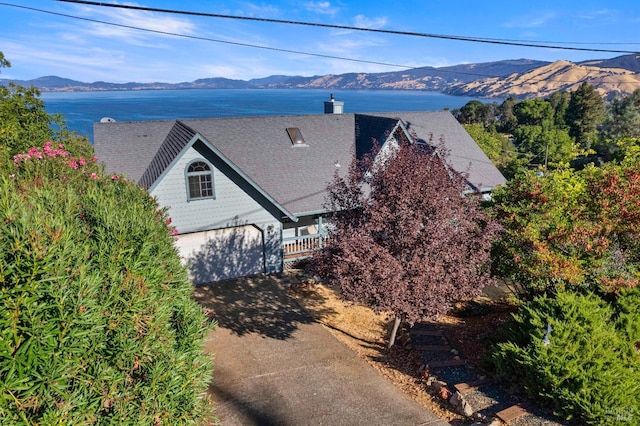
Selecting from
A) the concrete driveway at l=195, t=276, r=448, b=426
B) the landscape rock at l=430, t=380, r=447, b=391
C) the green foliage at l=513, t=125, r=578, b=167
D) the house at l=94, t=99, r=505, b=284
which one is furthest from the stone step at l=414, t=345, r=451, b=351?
the green foliage at l=513, t=125, r=578, b=167

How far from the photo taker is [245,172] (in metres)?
19.0

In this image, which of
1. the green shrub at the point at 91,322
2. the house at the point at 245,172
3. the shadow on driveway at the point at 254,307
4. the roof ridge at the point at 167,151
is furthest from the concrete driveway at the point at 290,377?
the roof ridge at the point at 167,151

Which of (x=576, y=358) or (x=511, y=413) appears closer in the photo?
(x=511, y=413)

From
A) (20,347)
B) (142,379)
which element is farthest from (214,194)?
(20,347)

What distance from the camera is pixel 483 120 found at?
332 feet

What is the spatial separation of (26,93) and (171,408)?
3623 cm

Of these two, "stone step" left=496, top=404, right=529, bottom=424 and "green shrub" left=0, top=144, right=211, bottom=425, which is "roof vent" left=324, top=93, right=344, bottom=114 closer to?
"green shrub" left=0, top=144, right=211, bottom=425

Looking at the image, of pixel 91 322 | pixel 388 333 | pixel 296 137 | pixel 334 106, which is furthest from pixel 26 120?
pixel 91 322

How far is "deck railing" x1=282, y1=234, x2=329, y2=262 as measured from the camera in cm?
1939

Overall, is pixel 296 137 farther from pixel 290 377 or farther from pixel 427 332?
pixel 290 377

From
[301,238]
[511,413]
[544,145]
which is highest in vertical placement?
[544,145]

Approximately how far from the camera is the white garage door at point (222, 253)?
56.4 ft

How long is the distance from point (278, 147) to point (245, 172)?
313cm

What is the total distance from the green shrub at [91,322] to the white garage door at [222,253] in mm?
10251
